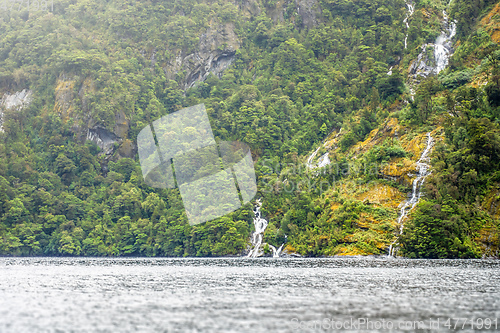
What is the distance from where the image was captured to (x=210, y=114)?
384 ft

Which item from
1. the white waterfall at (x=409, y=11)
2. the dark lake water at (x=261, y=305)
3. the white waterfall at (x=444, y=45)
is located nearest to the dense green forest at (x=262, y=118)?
the white waterfall at (x=409, y=11)

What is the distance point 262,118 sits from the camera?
350 feet

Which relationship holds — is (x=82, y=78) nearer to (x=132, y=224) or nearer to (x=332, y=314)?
(x=132, y=224)

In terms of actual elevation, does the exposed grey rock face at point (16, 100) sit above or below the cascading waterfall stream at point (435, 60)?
below

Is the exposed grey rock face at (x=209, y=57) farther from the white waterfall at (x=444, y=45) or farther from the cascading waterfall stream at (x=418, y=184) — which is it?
the cascading waterfall stream at (x=418, y=184)

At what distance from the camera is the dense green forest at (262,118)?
64000 mm

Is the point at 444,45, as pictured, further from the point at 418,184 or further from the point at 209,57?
the point at 209,57

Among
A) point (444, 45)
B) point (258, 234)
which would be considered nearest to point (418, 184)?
point (258, 234)

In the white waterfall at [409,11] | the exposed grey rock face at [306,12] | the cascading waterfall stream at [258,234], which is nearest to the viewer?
the cascading waterfall stream at [258,234]
